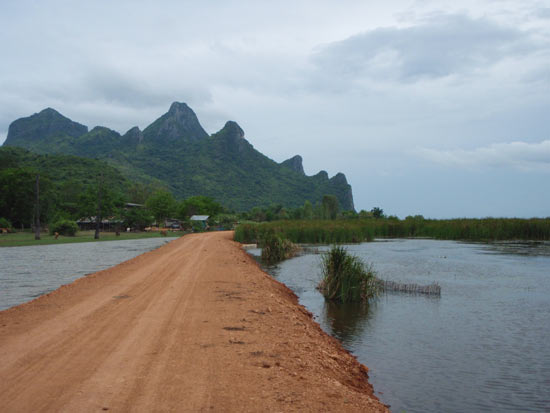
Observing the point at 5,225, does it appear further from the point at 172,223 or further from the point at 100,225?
the point at 172,223

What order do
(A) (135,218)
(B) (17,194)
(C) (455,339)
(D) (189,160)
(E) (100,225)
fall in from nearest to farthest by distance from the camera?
1. (C) (455,339)
2. (B) (17,194)
3. (A) (135,218)
4. (E) (100,225)
5. (D) (189,160)

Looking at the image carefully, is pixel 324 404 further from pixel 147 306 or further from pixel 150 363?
pixel 147 306

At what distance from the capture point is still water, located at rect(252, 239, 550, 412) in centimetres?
752

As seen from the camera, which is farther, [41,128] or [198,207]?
[41,128]

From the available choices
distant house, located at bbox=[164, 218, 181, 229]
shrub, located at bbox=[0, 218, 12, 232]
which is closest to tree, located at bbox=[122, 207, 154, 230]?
shrub, located at bbox=[0, 218, 12, 232]

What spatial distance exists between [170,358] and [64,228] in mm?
59479

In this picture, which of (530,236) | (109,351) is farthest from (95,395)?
(530,236)

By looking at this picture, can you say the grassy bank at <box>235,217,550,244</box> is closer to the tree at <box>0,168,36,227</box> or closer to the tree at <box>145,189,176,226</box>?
the tree at <box>0,168,36,227</box>

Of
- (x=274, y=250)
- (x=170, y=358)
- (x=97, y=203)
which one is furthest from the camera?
(x=97, y=203)

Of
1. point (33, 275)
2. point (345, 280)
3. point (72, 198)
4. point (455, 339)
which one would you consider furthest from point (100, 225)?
point (455, 339)

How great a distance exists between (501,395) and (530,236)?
4202 cm

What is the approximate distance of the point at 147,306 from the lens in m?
10.5

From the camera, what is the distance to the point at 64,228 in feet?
195

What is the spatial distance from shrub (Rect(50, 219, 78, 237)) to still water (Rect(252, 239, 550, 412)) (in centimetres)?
4781
